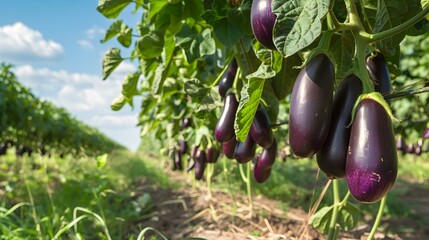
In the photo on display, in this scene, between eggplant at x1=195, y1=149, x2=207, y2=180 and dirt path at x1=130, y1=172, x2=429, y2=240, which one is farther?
dirt path at x1=130, y1=172, x2=429, y2=240

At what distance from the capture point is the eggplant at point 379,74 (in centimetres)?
93

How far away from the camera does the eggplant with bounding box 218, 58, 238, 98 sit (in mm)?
1269

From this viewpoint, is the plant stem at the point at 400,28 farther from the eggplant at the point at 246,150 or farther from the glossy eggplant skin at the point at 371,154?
the eggplant at the point at 246,150

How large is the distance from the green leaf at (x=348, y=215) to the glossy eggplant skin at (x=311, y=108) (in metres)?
0.87

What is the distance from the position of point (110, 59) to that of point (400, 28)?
1.25 metres

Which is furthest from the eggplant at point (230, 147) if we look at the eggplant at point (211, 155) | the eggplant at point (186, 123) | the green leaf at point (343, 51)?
the eggplant at point (186, 123)

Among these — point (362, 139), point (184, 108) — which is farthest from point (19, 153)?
point (362, 139)

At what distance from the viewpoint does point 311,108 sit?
2.16ft

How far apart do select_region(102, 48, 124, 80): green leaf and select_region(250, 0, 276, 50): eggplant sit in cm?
108

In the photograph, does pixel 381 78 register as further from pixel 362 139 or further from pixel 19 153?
pixel 19 153

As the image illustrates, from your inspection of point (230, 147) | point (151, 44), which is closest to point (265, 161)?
point (230, 147)

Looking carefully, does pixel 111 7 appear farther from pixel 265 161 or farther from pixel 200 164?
pixel 200 164

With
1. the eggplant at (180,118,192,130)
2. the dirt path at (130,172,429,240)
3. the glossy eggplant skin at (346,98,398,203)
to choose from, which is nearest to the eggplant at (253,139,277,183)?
the dirt path at (130,172,429,240)

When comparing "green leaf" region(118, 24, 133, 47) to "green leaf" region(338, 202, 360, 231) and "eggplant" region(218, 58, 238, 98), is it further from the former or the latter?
"green leaf" region(338, 202, 360, 231)
